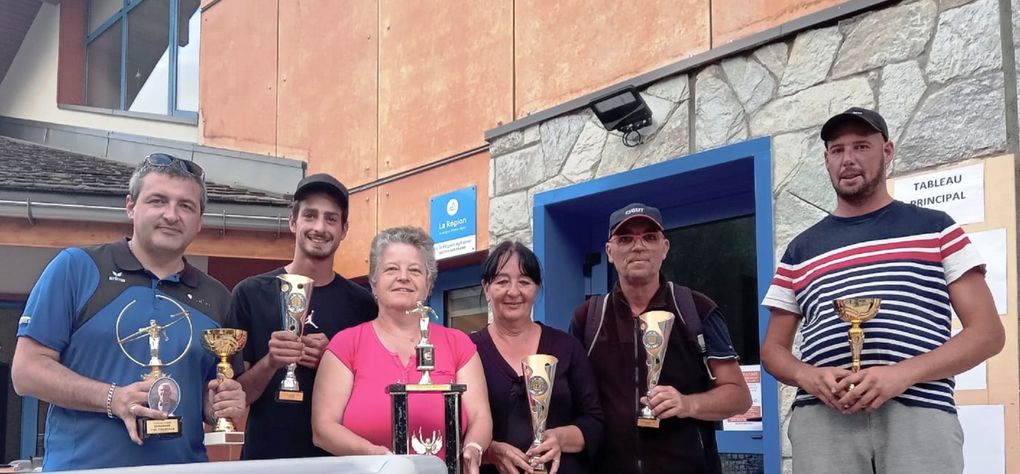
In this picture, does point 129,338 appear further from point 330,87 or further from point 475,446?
point 330,87

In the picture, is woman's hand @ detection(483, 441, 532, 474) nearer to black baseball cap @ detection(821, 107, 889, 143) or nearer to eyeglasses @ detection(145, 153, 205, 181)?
eyeglasses @ detection(145, 153, 205, 181)

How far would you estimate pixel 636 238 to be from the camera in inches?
144

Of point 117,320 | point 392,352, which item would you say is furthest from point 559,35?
point 117,320

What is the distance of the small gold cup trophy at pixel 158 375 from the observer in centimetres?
277

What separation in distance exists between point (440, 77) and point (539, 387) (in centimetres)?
405

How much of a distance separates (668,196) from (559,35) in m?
1.21

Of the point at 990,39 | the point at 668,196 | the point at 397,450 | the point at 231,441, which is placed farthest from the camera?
the point at 668,196

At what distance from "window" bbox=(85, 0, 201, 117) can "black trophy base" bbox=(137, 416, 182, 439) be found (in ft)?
26.5

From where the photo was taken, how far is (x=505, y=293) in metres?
3.57

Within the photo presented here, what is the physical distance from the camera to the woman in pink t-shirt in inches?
121

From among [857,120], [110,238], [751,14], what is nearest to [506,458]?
[857,120]

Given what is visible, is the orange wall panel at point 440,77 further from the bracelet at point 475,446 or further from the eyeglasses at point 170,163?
the bracelet at point 475,446

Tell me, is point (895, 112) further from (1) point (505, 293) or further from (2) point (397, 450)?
(2) point (397, 450)

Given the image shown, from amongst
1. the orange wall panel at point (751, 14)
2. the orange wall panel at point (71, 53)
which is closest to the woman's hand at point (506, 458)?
the orange wall panel at point (751, 14)
